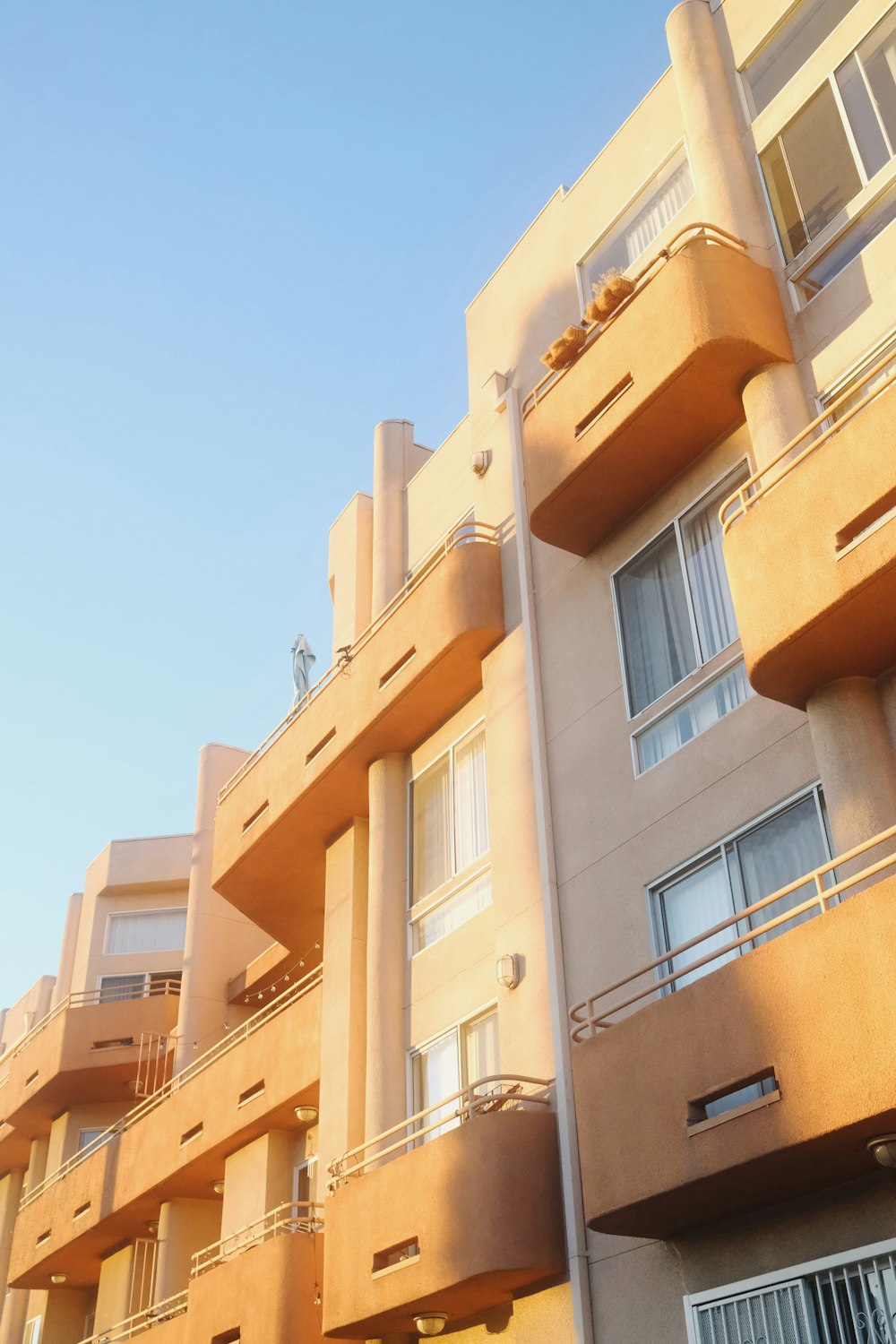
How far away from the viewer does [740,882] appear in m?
12.5

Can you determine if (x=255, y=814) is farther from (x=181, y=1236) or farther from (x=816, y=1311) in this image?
(x=816, y=1311)

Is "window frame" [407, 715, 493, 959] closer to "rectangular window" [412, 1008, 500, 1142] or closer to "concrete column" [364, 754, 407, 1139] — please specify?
"concrete column" [364, 754, 407, 1139]

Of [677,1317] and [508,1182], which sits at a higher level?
[508,1182]

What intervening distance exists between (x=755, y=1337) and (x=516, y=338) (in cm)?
1310

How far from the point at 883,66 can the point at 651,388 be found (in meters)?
3.93

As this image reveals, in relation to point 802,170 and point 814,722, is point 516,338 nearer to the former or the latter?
point 802,170

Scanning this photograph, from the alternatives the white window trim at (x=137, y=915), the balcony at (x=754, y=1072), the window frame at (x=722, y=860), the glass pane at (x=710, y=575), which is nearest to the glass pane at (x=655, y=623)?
the glass pane at (x=710, y=575)

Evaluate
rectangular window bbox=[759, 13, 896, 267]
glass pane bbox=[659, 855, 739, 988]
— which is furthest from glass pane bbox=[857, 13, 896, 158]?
glass pane bbox=[659, 855, 739, 988]

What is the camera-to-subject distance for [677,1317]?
11.6m

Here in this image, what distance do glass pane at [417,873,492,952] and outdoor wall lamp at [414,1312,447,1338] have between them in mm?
4500

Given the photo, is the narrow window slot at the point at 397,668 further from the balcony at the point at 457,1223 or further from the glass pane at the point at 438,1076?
the balcony at the point at 457,1223

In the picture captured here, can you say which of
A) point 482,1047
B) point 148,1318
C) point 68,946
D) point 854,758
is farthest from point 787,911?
point 68,946

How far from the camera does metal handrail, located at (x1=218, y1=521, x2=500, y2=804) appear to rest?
18297 mm

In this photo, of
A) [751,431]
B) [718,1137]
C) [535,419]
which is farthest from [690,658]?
[718,1137]
